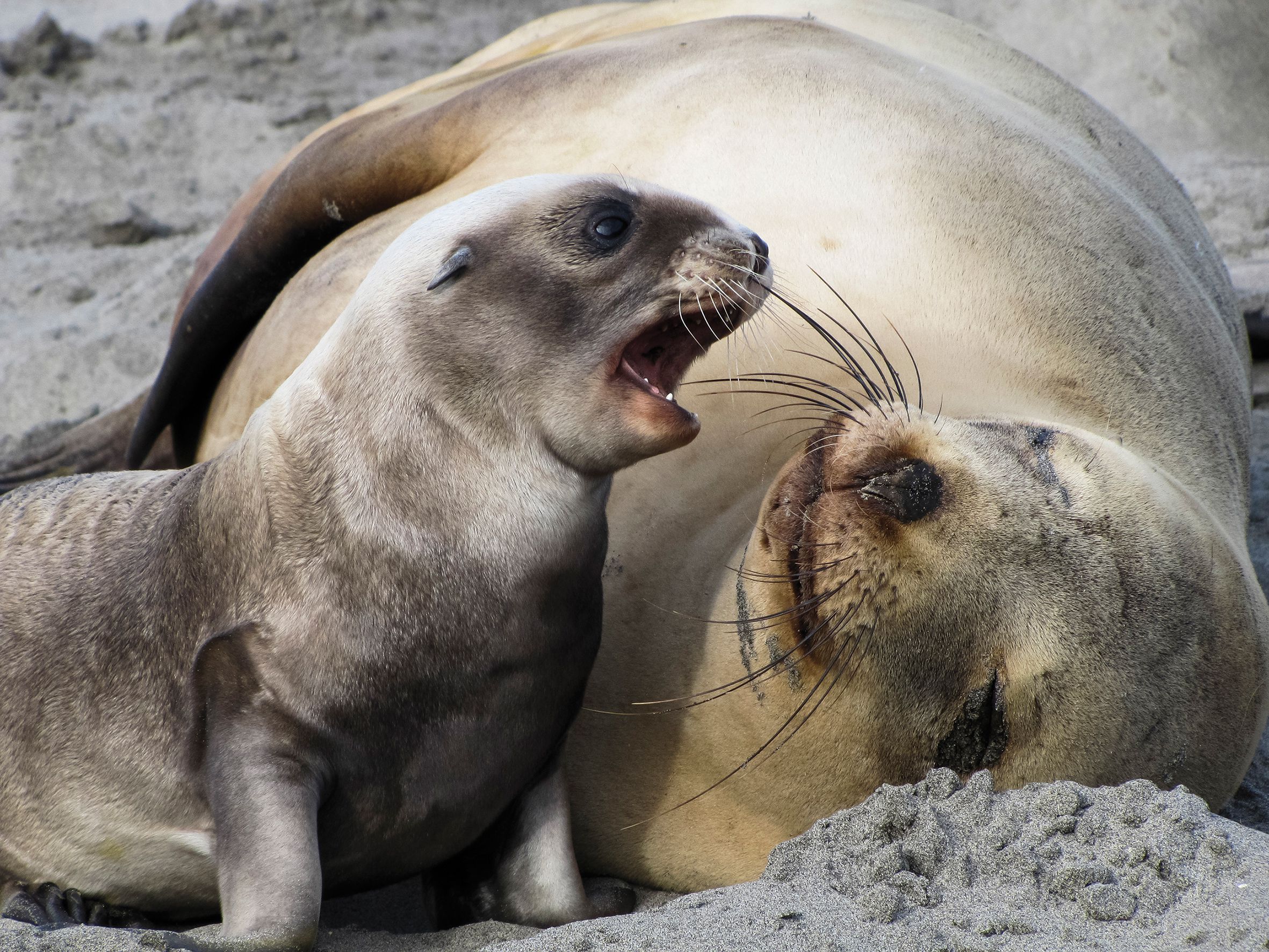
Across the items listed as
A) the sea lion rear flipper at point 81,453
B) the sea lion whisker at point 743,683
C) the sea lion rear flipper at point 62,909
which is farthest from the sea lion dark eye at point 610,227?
the sea lion rear flipper at point 81,453

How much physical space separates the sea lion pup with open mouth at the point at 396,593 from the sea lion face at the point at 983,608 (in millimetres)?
311

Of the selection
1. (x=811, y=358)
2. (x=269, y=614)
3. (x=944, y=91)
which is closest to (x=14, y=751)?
(x=269, y=614)

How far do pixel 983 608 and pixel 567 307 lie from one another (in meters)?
0.80

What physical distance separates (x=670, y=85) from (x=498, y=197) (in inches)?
53.7

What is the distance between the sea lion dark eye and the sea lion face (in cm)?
48

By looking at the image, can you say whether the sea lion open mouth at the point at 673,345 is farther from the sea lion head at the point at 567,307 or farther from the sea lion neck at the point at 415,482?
the sea lion neck at the point at 415,482

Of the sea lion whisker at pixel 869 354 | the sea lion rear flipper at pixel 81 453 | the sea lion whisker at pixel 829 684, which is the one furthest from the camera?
the sea lion rear flipper at pixel 81 453

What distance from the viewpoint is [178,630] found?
244cm

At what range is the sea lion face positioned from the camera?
2.37 meters

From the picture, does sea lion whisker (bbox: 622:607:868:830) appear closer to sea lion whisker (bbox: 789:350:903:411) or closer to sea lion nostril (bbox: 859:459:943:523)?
sea lion nostril (bbox: 859:459:943:523)

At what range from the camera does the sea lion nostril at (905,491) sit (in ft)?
7.72

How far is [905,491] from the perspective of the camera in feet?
7.76

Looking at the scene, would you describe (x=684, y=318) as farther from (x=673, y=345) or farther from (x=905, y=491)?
(x=905, y=491)

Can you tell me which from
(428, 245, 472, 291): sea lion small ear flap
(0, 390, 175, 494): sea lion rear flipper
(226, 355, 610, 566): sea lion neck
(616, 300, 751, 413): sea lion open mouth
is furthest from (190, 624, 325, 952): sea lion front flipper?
(0, 390, 175, 494): sea lion rear flipper
